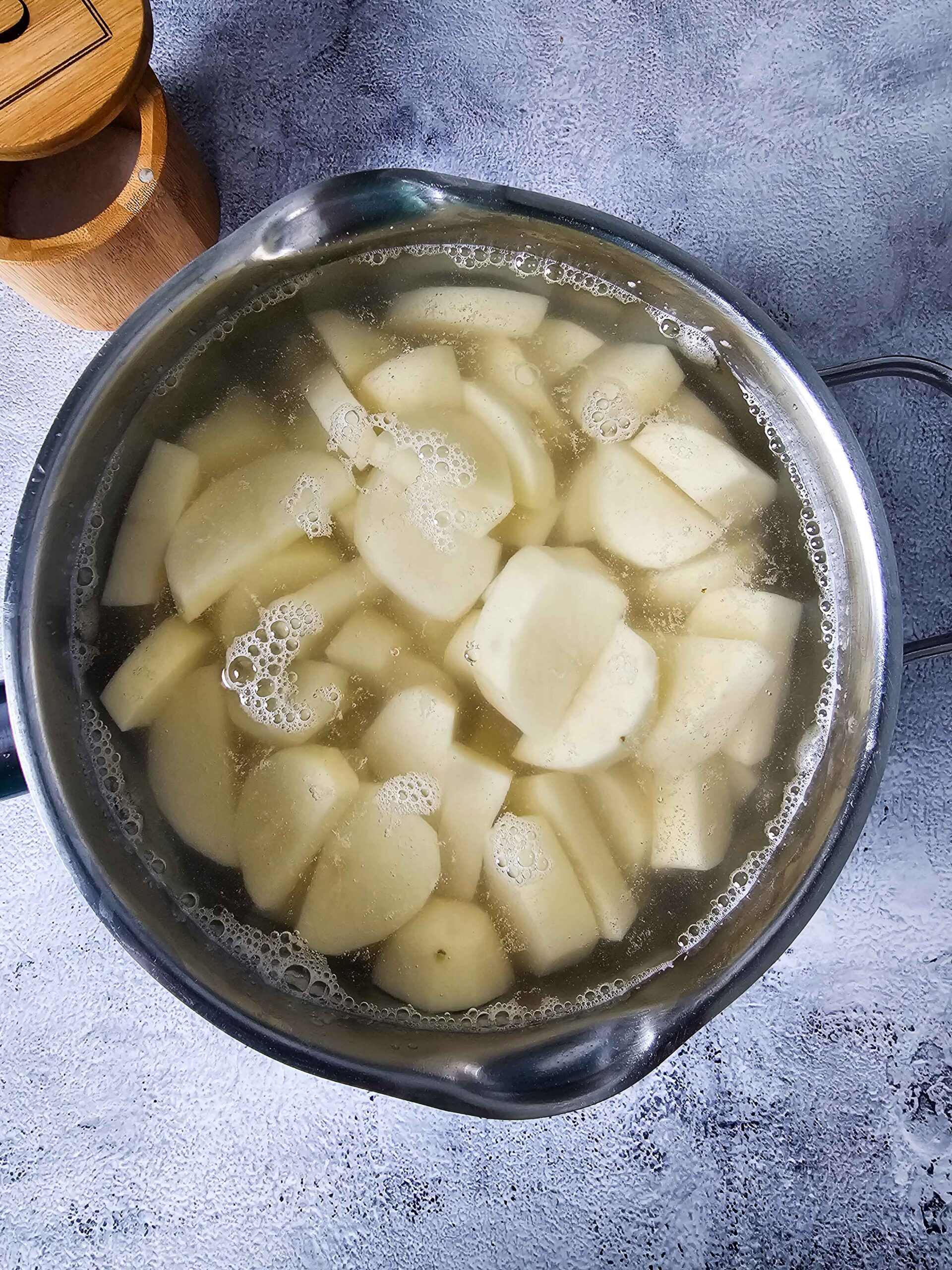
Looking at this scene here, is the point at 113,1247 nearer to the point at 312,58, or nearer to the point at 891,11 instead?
the point at 312,58

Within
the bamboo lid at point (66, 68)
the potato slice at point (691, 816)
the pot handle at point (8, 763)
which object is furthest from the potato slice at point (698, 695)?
the bamboo lid at point (66, 68)

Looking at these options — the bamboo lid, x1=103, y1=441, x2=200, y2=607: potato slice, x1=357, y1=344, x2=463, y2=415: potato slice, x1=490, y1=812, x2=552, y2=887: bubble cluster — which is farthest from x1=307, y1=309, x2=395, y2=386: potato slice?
x1=490, y1=812, x2=552, y2=887: bubble cluster

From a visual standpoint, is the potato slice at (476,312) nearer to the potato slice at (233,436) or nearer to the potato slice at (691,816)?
the potato slice at (233,436)

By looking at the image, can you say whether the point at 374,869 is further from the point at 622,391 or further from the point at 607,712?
the point at 622,391

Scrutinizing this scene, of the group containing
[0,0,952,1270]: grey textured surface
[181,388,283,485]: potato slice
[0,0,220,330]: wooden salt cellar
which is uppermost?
[0,0,220,330]: wooden salt cellar

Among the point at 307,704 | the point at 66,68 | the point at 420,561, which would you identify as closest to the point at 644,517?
the point at 420,561

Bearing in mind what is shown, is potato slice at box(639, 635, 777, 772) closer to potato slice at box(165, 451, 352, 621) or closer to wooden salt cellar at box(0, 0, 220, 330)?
potato slice at box(165, 451, 352, 621)
